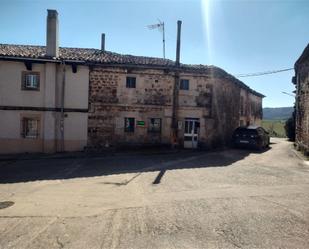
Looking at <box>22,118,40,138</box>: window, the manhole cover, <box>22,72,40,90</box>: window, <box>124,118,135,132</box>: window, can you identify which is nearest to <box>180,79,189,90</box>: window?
<box>124,118,135,132</box>: window

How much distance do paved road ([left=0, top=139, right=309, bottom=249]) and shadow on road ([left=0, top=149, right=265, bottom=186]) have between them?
4 centimetres

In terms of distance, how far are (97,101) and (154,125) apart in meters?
3.75

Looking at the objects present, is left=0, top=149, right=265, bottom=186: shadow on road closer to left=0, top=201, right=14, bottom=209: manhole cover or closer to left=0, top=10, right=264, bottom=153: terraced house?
left=0, top=10, right=264, bottom=153: terraced house

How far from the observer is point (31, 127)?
1902cm

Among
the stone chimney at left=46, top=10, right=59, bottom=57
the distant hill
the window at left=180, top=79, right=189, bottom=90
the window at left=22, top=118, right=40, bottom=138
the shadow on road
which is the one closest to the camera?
the shadow on road

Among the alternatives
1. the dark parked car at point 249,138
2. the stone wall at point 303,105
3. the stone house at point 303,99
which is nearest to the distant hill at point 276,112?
the stone house at point 303,99

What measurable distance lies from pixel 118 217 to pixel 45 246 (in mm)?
1899

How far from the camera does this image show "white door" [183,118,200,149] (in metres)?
20.8

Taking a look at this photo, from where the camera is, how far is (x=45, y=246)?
545 centimetres

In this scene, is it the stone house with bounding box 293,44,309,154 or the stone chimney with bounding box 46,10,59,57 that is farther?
the stone chimney with bounding box 46,10,59,57

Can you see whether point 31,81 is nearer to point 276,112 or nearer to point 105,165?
point 105,165

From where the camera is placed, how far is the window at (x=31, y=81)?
18828mm

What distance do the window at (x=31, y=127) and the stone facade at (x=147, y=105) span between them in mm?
3008

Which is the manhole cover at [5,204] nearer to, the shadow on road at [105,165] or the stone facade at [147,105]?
the shadow on road at [105,165]
